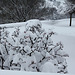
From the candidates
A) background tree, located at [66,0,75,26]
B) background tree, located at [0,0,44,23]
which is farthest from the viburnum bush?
background tree, located at [0,0,44,23]

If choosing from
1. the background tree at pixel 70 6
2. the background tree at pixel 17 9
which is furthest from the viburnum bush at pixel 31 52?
the background tree at pixel 17 9

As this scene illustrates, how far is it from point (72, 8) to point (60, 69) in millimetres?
11495

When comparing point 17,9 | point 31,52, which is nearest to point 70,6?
point 17,9

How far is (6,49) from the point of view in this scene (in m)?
3.54

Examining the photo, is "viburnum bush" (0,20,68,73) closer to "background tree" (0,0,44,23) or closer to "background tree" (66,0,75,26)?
"background tree" (66,0,75,26)

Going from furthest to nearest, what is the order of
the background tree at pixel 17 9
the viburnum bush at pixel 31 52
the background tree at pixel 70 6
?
the background tree at pixel 17 9
the background tree at pixel 70 6
the viburnum bush at pixel 31 52

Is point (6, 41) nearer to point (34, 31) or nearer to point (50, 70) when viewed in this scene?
point (34, 31)

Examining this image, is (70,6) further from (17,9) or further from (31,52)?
(31,52)

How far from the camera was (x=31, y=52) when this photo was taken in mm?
3154

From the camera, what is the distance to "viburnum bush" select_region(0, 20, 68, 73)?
310 cm

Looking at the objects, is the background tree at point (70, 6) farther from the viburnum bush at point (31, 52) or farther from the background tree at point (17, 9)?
the viburnum bush at point (31, 52)

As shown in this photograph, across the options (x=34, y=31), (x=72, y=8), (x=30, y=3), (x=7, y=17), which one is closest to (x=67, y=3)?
(x=72, y=8)

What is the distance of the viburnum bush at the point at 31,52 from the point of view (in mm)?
3101

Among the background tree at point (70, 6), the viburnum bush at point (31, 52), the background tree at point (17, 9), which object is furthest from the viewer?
the background tree at point (17, 9)
